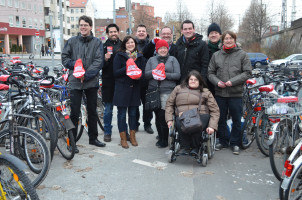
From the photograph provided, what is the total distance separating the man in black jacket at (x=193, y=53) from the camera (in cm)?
514

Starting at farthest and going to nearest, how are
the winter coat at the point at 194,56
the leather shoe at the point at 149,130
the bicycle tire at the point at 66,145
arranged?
the leather shoe at the point at 149,130, the winter coat at the point at 194,56, the bicycle tire at the point at 66,145

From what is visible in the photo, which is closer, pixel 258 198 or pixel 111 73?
pixel 258 198

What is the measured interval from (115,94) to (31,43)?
5364 cm

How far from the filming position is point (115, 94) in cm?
538

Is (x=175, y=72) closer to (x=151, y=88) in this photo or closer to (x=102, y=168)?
(x=151, y=88)

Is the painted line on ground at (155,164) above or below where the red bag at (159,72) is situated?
below

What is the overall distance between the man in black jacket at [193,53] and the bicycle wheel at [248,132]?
0.98 meters

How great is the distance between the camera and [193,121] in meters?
4.31

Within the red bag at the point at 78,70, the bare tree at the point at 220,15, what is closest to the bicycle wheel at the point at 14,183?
the red bag at the point at 78,70

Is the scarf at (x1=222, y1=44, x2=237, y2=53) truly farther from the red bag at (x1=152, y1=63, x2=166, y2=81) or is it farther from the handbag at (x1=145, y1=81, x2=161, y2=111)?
the handbag at (x1=145, y1=81, x2=161, y2=111)

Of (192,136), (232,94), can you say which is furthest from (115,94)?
(232,94)

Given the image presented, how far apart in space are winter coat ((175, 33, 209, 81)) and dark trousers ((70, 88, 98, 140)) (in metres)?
1.61

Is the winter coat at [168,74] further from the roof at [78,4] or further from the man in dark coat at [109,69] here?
the roof at [78,4]

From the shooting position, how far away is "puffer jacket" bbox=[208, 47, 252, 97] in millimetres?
4840
